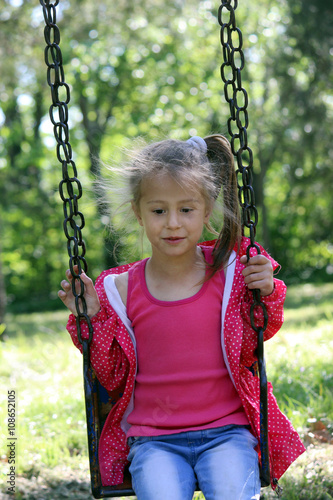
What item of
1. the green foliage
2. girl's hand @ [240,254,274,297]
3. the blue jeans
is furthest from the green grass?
the green foliage

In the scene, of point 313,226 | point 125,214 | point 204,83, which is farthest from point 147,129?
point 125,214

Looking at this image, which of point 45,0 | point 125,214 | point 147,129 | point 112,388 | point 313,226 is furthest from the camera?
point 313,226

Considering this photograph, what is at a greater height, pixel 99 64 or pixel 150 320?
pixel 99 64

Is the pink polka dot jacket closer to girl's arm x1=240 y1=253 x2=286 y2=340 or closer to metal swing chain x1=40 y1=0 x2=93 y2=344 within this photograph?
girl's arm x1=240 y1=253 x2=286 y2=340

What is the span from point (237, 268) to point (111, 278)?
0.52 meters

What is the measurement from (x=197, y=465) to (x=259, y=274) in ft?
2.39

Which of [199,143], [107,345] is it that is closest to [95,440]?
[107,345]

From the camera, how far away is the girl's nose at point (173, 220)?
88.7 inches

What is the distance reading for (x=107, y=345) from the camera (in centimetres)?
231

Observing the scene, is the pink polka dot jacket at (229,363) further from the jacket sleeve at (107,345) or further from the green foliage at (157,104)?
the green foliage at (157,104)

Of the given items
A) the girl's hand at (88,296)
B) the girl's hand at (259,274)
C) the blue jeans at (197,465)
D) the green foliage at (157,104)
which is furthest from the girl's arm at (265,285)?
the green foliage at (157,104)

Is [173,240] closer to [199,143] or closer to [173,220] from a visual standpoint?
[173,220]

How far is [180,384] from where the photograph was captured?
2.27m

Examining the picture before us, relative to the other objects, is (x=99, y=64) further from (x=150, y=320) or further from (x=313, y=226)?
(x=150, y=320)
